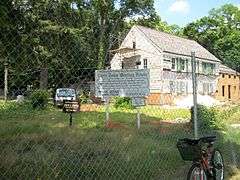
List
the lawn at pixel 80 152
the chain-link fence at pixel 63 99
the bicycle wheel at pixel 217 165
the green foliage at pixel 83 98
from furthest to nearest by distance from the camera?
the bicycle wheel at pixel 217 165, the lawn at pixel 80 152, the green foliage at pixel 83 98, the chain-link fence at pixel 63 99

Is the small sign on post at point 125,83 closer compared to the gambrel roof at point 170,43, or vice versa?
the small sign on post at point 125,83

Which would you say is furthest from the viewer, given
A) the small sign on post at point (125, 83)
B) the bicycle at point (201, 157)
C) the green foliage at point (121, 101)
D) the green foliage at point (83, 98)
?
the green foliage at point (121, 101)

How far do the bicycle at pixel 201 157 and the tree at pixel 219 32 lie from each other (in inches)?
2873

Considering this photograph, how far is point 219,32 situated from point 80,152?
77.4 meters

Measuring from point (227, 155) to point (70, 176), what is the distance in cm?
447

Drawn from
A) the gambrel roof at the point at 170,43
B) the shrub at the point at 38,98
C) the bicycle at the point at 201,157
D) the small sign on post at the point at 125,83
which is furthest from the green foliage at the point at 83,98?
the gambrel roof at the point at 170,43

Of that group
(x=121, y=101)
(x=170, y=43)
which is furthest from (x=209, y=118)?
(x=170, y=43)

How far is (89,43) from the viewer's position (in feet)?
20.7

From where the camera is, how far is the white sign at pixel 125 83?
688cm

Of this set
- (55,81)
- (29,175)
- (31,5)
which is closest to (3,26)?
(31,5)

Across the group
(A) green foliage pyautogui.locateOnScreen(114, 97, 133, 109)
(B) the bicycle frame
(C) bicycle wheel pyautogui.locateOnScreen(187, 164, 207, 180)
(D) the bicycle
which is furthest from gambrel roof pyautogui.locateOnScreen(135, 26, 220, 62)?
(C) bicycle wheel pyautogui.locateOnScreen(187, 164, 207, 180)

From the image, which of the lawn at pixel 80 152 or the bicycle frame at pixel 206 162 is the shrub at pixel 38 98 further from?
the bicycle frame at pixel 206 162

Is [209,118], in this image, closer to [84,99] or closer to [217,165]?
[217,165]

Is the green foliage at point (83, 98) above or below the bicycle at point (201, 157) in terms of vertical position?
above
